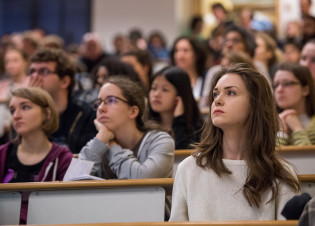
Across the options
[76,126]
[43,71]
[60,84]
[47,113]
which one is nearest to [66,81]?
[60,84]

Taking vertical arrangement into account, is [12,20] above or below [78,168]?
above

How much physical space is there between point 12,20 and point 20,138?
24.5 feet

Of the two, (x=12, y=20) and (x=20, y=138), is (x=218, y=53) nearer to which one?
(x=20, y=138)

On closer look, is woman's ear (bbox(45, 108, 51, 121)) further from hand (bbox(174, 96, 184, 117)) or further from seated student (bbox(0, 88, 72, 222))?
hand (bbox(174, 96, 184, 117))

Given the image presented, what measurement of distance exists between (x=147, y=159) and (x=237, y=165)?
2.22ft

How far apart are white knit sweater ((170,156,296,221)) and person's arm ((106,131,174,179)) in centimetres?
48

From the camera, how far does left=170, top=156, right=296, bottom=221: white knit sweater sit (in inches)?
87.0

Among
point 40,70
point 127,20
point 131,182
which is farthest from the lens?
point 127,20

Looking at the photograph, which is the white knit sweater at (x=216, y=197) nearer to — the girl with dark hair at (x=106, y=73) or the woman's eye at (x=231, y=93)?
the woman's eye at (x=231, y=93)

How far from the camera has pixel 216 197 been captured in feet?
7.41

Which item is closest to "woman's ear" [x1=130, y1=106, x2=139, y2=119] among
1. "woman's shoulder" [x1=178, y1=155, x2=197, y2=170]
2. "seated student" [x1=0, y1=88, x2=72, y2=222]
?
"seated student" [x1=0, y1=88, x2=72, y2=222]

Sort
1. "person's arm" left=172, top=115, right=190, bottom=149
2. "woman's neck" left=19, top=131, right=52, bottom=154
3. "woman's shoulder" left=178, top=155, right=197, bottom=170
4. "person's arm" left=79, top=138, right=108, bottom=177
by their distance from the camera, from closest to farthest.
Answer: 1. "woman's shoulder" left=178, top=155, right=197, bottom=170
2. "person's arm" left=79, top=138, right=108, bottom=177
3. "woman's neck" left=19, top=131, right=52, bottom=154
4. "person's arm" left=172, top=115, right=190, bottom=149

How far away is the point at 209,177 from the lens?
7.53ft

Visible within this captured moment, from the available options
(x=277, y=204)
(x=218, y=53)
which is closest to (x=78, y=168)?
(x=277, y=204)
